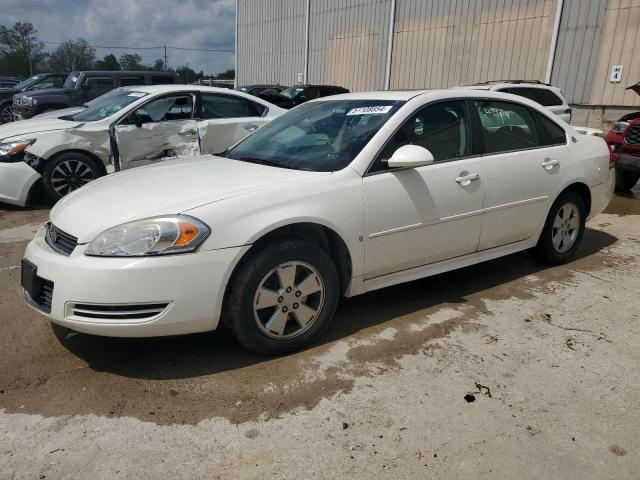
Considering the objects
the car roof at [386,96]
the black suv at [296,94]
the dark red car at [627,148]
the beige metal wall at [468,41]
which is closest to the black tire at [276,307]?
the car roof at [386,96]

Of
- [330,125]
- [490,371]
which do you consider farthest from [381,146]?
[490,371]

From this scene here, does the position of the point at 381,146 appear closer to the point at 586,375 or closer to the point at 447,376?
the point at 447,376

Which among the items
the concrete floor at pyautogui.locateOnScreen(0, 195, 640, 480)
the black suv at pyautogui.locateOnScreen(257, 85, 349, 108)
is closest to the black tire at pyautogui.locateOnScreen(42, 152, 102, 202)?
the concrete floor at pyautogui.locateOnScreen(0, 195, 640, 480)

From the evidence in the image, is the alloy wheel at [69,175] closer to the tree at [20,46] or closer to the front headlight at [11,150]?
the front headlight at [11,150]

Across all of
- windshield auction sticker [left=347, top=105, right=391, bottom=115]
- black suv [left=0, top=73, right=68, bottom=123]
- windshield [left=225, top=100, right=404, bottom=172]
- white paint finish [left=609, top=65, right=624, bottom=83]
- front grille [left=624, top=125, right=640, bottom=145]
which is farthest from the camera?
black suv [left=0, top=73, right=68, bottom=123]

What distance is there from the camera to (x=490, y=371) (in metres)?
3.03

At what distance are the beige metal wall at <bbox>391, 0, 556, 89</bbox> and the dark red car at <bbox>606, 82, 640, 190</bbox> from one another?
545 centimetres

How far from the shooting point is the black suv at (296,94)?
1473 centimetres

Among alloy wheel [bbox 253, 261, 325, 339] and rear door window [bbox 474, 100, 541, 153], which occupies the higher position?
rear door window [bbox 474, 100, 541, 153]

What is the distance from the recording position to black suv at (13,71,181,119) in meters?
12.7

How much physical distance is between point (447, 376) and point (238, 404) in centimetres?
115

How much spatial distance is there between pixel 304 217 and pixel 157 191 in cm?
87

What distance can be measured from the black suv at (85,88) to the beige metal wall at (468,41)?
7385 mm

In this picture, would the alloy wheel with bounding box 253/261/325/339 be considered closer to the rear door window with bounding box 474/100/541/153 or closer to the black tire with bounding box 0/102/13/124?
the rear door window with bounding box 474/100/541/153
